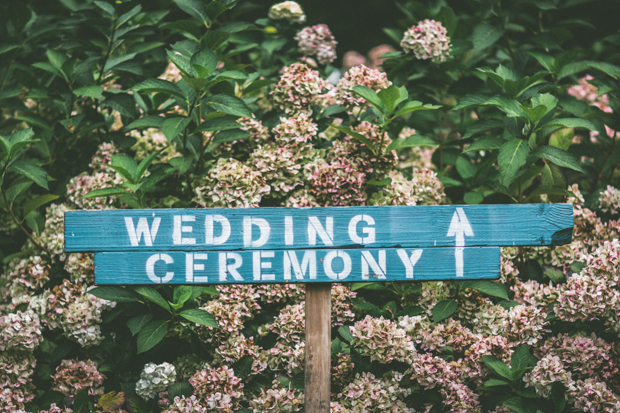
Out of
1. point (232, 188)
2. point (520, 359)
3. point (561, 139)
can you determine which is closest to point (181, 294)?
point (232, 188)

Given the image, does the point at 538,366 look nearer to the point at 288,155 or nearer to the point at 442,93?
the point at 288,155

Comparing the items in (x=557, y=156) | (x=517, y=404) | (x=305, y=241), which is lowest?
(x=517, y=404)

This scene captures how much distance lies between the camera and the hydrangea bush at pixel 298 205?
184 cm

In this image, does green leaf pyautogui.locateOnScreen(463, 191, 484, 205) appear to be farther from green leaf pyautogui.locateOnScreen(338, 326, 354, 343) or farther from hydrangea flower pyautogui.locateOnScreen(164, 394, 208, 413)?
hydrangea flower pyautogui.locateOnScreen(164, 394, 208, 413)

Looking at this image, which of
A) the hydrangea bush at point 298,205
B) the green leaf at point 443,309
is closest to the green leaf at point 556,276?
the hydrangea bush at point 298,205

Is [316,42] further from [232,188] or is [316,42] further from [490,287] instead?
[490,287]

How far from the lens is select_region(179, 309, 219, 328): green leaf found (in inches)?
69.5

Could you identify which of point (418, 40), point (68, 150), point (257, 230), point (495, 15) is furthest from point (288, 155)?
point (495, 15)

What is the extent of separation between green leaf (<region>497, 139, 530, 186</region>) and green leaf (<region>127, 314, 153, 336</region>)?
1.49 metres

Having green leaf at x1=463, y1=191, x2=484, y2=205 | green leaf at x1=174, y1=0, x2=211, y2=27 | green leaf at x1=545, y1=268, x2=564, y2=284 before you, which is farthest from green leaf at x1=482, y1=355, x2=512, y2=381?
green leaf at x1=174, y1=0, x2=211, y2=27

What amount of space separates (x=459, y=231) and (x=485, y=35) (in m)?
1.50

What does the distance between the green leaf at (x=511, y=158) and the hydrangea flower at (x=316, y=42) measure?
1270 millimetres

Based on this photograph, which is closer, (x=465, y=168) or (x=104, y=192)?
(x=104, y=192)

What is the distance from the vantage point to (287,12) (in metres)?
2.77
